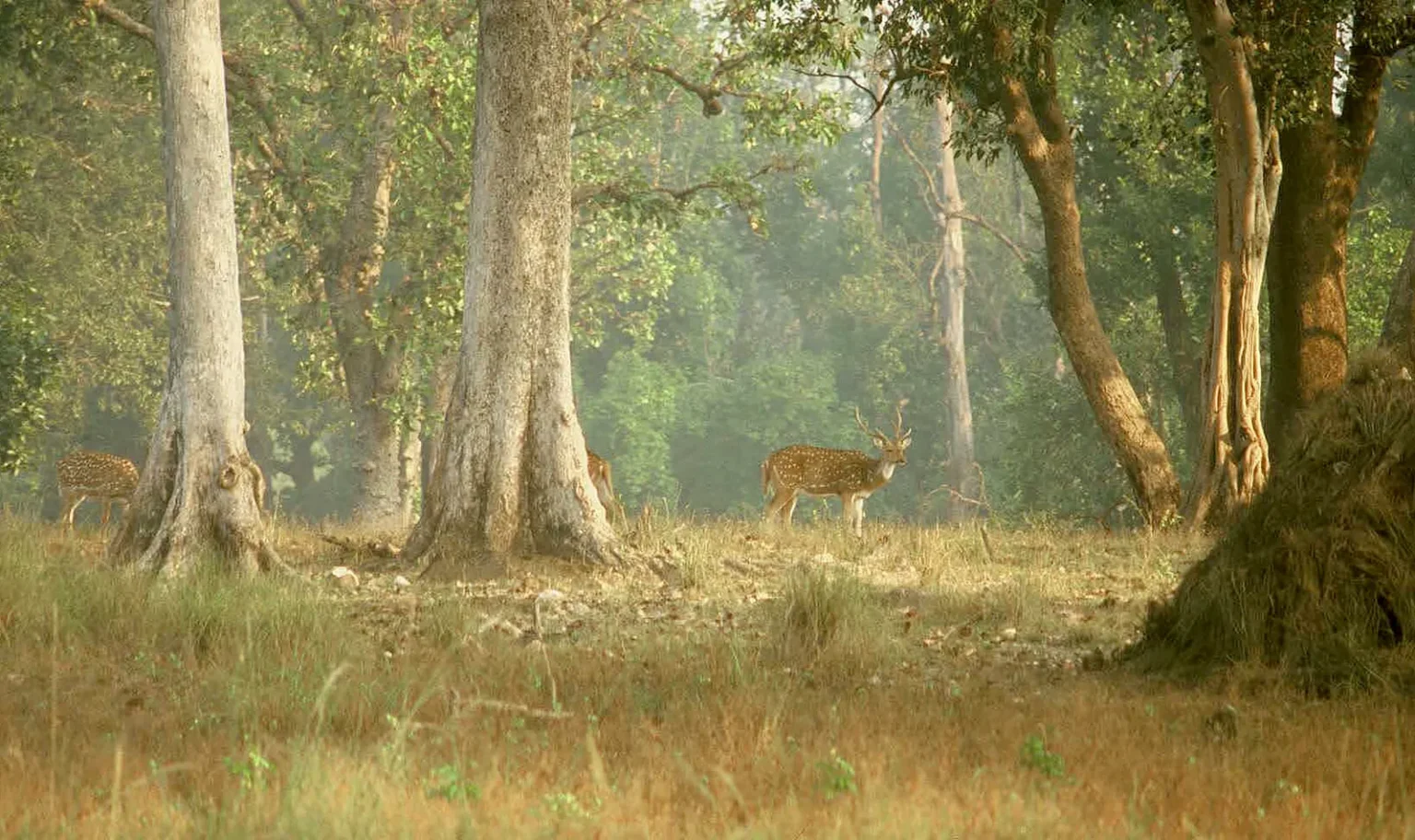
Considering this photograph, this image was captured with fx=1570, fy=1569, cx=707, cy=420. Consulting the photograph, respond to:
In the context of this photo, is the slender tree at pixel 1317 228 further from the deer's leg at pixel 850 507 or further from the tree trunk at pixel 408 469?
the tree trunk at pixel 408 469

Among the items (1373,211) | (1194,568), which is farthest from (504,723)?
(1373,211)

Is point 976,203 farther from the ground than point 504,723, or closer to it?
farther from the ground

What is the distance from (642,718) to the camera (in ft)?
23.8

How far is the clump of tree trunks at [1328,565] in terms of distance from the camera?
7.81 m

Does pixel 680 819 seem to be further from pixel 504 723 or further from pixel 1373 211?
pixel 1373 211

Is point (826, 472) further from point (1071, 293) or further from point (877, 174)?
point (877, 174)

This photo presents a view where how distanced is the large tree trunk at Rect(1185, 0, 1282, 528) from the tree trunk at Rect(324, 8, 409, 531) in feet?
41.0

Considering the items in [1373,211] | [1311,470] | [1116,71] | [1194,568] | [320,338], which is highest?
[1116,71]

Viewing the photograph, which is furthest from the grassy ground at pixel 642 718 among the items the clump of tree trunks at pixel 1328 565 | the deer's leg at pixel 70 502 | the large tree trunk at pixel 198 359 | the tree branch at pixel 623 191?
the tree branch at pixel 623 191

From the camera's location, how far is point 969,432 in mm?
41781

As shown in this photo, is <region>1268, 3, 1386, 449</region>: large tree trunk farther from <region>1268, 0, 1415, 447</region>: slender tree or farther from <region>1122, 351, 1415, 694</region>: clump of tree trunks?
<region>1122, 351, 1415, 694</region>: clump of tree trunks

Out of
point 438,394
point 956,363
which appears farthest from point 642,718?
point 956,363

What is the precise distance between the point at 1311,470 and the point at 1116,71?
1671 centimetres

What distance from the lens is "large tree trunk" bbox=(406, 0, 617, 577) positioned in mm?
13758
